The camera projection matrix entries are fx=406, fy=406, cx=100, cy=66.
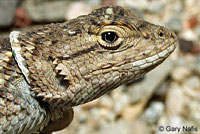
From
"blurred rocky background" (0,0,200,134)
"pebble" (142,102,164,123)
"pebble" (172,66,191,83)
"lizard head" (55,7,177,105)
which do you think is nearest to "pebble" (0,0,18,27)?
"blurred rocky background" (0,0,200,134)

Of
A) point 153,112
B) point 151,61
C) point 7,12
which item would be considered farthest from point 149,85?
point 151,61

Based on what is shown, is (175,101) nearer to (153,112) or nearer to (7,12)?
(153,112)

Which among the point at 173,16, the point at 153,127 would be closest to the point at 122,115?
the point at 153,127

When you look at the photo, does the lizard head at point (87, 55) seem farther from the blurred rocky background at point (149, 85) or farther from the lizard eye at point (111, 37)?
the blurred rocky background at point (149, 85)

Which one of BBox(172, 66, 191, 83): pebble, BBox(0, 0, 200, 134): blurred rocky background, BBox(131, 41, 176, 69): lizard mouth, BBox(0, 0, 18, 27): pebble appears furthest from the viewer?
BBox(0, 0, 18, 27): pebble

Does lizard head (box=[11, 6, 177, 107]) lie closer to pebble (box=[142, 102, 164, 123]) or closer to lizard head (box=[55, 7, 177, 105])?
lizard head (box=[55, 7, 177, 105])

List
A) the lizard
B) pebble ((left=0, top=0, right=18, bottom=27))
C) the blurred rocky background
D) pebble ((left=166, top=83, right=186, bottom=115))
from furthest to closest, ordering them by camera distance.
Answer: pebble ((left=0, top=0, right=18, bottom=27)) → pebble ((left=166, top=83, right=186, bottom=115)) → the blurred rocky background → the lizard

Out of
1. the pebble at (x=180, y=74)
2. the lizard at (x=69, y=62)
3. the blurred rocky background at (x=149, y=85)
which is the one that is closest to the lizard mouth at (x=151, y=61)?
the lizard at (x=69, y=62)
